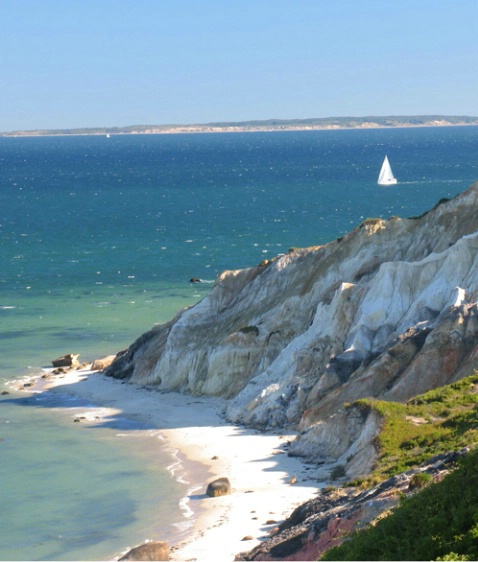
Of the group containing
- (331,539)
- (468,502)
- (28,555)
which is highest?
(468,502)

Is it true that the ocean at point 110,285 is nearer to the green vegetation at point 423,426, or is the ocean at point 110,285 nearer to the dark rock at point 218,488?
the dark rock at point 218,488

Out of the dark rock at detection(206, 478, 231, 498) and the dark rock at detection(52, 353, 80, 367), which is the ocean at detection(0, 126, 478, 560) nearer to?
the dark rock at detection(52, 353, 80, 367)

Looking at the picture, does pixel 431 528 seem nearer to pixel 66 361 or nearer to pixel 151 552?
pixel 151 552

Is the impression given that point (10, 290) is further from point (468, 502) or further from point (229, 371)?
point (468, 502)

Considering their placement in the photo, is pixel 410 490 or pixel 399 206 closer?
pixel 410 490

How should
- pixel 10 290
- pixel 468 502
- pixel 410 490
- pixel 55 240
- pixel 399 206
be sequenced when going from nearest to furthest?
pixel 468 502
pixel 410 490
pixel 10 290
pixel 55 240
pixel 399 206

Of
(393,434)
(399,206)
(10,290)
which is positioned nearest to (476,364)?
(393,434)
